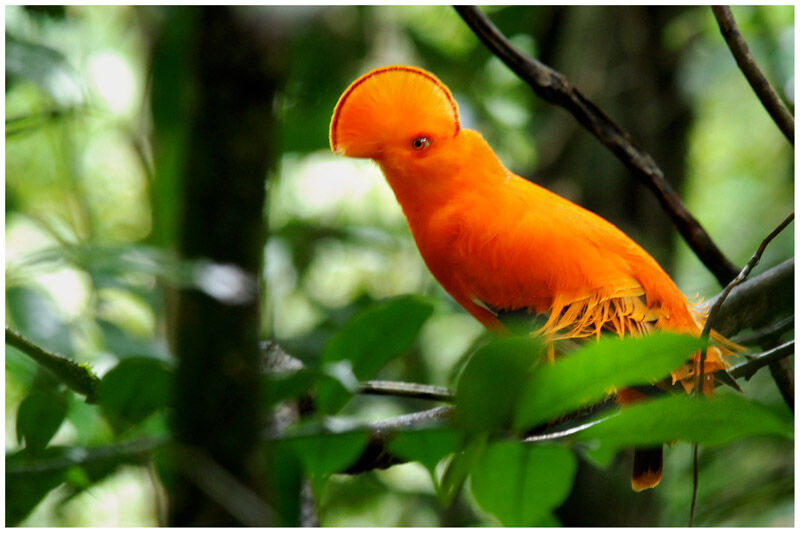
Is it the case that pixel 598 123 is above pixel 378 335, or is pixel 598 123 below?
above

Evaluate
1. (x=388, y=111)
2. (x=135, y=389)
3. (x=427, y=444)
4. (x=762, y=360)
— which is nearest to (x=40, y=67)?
(x=388, y=111)

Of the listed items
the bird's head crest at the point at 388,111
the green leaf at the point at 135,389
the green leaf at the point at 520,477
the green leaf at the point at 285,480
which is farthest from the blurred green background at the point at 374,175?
the green leaf at the point at 520,477

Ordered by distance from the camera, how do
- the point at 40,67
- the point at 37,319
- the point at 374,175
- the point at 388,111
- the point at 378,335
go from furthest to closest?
the point at 374,175 < the point at 40,67 < the point at 37,319 < the point at 388,111 < the point at 378,335

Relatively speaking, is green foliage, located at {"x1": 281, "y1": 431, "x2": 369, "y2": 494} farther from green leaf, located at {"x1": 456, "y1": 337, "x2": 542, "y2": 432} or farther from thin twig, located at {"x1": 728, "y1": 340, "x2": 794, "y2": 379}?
thin twig, located at {"x1": 728, "y1": 340, "x2": 794, "y2": 379}

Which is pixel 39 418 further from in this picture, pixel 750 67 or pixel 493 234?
pixel 750 67

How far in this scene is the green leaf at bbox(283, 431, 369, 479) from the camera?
1.73 ft

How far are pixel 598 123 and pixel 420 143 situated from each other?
22cm

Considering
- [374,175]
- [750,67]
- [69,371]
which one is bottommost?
[69,371]

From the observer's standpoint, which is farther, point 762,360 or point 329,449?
point 762,360

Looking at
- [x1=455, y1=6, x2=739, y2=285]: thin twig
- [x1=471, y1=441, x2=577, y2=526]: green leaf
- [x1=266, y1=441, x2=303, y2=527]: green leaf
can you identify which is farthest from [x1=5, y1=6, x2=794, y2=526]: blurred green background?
[x1=471, y1=441, x2=577, y2=526]: green leaf

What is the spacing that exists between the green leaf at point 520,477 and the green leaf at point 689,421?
0.19 feet

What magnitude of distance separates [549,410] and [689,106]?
159 cm

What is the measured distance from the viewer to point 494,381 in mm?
447

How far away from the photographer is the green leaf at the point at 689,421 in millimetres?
430
